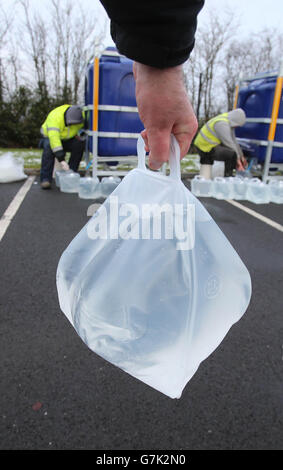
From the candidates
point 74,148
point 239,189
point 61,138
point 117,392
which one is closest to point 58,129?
point 61,138

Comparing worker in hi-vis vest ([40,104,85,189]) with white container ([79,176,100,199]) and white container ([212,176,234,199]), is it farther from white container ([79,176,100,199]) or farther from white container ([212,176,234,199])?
white container ([212,176,234,199])

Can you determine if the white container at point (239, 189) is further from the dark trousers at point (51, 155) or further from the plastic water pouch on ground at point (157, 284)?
the plastic water pouch on ground at point (157, 284)

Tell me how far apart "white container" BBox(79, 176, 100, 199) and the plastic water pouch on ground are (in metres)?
3.69

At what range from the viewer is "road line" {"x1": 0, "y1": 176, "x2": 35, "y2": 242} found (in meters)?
3.23

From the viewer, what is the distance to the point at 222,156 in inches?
218

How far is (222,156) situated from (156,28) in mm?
5177

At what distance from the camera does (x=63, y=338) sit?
5.28 feet

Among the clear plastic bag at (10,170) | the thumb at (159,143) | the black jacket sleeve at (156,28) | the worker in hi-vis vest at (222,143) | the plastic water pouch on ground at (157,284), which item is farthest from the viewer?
the worker in hi-vis vest at (222,143)

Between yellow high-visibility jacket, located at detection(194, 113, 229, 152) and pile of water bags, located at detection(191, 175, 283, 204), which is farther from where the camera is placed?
yellow high-visibility jacket, located at detection(194, 113, 229, 152)

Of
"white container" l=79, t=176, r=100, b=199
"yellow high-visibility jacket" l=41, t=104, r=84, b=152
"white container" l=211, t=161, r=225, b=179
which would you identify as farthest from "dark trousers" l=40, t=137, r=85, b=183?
"white container" l=211, t=161, r=225, b=179

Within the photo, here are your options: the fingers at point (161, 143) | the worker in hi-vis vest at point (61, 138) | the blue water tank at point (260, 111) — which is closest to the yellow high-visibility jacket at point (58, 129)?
the worker in hi-vis vest at point (61, 138)

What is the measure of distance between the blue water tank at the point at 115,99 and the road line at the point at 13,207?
122 cm

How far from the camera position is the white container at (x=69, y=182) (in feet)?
15.8

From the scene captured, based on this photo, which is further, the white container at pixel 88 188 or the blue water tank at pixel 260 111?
the blue water tank at pixel 260 111
